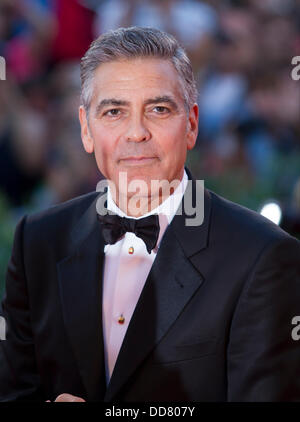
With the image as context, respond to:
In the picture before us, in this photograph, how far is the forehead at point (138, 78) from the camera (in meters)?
1.78

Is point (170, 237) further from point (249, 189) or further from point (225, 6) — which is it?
point (225, 6)

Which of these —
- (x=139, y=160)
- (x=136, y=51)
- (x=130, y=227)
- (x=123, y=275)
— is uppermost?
(x=136, y=51)

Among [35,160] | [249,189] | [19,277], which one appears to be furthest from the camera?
[35,160]

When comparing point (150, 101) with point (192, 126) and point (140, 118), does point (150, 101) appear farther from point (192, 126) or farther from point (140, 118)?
point (192, 126)

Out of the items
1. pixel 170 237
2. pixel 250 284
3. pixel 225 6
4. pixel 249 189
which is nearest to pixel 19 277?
pixel 170 237

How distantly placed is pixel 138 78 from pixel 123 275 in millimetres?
519

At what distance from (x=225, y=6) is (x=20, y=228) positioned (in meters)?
3.26

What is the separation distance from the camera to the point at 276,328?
1.69m

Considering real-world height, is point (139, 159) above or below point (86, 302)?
above

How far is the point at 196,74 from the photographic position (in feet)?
14.7

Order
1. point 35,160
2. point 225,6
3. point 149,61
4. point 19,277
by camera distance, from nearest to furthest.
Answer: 1. point 149,61
2. point 19,277
3. point 35,160
4. point 225,6

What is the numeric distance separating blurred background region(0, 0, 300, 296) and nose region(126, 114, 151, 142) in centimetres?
231

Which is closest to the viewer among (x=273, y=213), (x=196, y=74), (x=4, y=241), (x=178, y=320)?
(x=178, y=320)

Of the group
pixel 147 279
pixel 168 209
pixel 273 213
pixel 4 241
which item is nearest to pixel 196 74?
pixel 4 241
